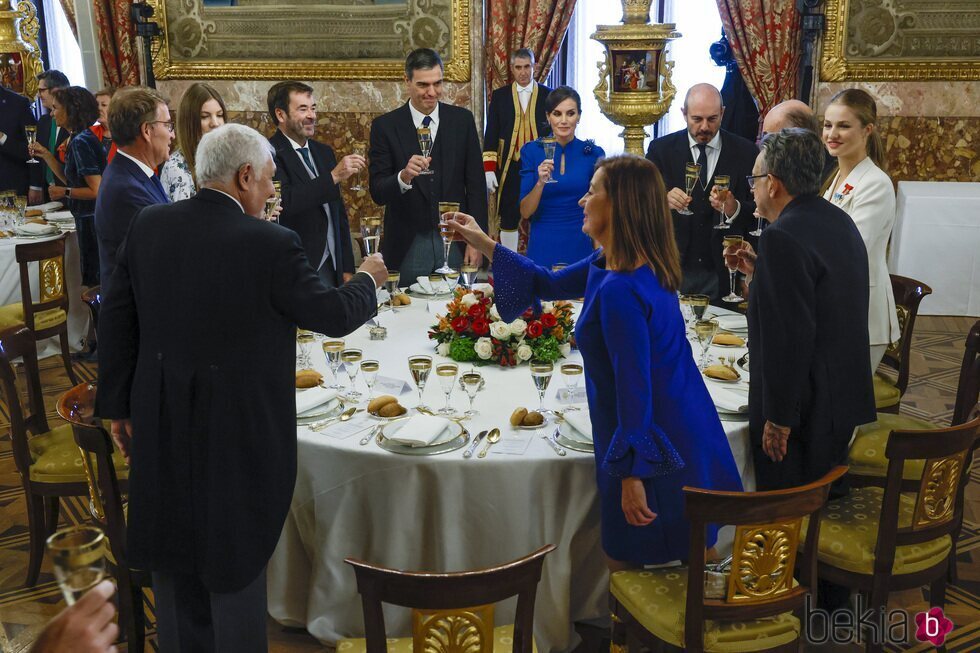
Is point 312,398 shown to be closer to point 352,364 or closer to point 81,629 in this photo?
point 352,364

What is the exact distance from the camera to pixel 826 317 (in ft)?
8.67

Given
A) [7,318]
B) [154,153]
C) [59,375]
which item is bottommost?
[59,375]

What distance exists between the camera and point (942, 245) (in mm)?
6734

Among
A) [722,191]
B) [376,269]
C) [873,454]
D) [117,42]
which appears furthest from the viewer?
[117,42]

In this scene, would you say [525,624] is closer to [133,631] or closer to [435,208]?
[133,631]

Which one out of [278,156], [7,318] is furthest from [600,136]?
[7,318]

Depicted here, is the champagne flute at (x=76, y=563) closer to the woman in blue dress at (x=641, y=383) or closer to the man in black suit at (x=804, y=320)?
the woman in blue dress at (x=641, y=383)

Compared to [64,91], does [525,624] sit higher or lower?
lower

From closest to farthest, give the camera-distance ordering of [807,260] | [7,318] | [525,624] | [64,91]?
[525,624]
[807,260]
[7,318]
[64,91]

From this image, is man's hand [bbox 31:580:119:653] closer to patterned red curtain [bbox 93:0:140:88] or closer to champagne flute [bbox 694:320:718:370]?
champagne flute [bbox 694:320:718:370]

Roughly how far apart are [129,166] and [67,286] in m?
2.89

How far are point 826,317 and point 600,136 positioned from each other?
5.92 metres

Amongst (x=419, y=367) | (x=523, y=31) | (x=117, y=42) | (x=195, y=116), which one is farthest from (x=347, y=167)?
(x=117, y=42)

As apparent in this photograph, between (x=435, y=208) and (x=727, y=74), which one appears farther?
(x=727, y=74)
